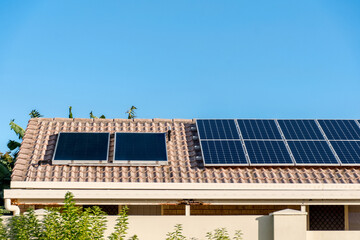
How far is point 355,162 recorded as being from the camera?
18.6 metres

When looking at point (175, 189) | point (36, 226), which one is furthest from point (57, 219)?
point (175, 189)

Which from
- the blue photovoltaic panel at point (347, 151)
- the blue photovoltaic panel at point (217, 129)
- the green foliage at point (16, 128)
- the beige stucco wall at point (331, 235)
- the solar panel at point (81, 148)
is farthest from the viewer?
the green foliage at point (16, 128)

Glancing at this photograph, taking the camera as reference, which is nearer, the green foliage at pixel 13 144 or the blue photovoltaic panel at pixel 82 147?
the blue photovoltaic panel at pixel 82 147

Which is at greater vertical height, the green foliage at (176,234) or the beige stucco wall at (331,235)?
the beige stucco wall at (331,235)

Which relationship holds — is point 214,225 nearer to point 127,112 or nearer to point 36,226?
point 36,226

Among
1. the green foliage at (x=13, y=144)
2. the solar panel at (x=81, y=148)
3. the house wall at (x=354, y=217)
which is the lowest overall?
the house wall at (x=354, y=217)

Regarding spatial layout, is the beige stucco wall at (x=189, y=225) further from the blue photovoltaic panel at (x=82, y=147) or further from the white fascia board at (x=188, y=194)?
the blue photovoltaic panel at (x=82, y=147)

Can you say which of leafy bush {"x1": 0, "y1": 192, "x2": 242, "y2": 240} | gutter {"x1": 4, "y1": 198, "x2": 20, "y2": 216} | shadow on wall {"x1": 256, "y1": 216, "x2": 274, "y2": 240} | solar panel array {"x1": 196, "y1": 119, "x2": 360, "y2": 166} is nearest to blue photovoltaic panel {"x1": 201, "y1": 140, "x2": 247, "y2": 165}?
solar panel array {"x1": 196, "y1": 119, "x2": 360, "y2": 166}

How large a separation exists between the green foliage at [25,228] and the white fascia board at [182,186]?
256cm

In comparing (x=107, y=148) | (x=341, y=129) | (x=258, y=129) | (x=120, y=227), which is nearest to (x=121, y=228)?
(x=120, y=227)

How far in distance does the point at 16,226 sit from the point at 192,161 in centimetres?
697

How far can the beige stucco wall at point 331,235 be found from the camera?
14867 millimetres

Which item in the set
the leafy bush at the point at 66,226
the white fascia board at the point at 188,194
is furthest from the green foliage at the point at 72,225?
the white fascia board at the point at 188,194

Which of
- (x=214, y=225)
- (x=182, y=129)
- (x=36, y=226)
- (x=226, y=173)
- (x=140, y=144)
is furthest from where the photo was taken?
(x=182, y=129)
